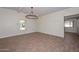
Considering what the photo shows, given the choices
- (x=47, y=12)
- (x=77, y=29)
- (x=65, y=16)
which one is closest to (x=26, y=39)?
(x=47, y=12)

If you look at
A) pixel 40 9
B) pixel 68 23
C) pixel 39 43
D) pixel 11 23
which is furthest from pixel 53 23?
pixel 11 23

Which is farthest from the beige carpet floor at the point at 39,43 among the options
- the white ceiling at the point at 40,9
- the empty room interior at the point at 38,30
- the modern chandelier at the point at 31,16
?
the white ceiling at the point at 40,9

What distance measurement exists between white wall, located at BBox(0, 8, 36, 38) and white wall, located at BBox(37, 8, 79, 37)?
0.20m

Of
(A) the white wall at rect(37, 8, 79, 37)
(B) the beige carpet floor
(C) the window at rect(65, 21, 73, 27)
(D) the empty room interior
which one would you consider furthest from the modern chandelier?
(C) the window at rect(65, 21, 73, 27)

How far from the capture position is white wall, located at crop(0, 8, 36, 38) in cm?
178

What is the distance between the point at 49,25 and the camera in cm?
194

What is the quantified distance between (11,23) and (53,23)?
927 millimetres

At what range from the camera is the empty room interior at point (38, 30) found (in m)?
1.78

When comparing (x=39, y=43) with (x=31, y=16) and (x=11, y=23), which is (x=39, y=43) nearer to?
(x=31, y=16)

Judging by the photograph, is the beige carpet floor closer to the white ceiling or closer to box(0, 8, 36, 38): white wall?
box(0, 8, 36, 38): white wall

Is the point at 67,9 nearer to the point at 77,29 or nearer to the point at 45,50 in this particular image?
the point at 77,29

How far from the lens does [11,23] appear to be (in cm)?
188

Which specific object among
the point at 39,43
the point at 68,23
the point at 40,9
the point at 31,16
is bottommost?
the point at 39,43
